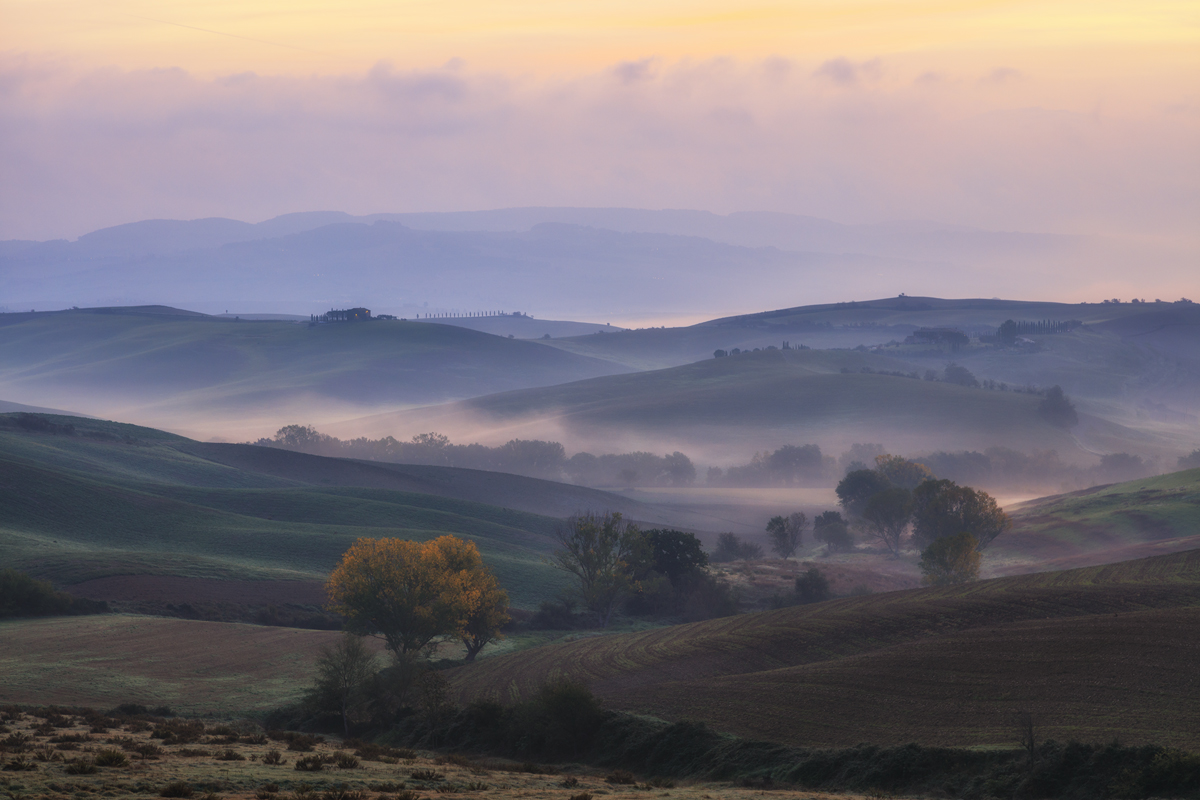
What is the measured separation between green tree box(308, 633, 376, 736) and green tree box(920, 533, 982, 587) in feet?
167

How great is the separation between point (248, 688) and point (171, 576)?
28.8 m

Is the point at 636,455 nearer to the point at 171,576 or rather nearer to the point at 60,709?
the point at 171,576

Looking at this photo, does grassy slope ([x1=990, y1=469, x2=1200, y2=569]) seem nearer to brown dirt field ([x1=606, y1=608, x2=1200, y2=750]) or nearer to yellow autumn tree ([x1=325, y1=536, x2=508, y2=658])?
brown dirt field ([x1=606, y1=608, x2=1200, y2=750])

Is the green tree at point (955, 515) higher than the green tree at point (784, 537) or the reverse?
higher

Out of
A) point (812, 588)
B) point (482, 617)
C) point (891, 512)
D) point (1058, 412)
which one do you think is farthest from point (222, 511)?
point (1058, 412)

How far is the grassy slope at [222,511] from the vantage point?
78.9m

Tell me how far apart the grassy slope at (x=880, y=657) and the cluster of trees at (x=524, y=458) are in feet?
355

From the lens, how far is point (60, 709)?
4038cm

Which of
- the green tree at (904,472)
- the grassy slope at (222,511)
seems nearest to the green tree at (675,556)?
the grassy slope at (222,511)

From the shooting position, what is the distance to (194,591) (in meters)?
70.9

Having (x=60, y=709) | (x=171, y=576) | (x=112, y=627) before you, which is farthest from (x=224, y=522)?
(x=60, y=709)

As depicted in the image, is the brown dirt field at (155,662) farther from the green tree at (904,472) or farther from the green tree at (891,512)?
the green tree at (904,472)

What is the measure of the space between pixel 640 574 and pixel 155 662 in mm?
38503

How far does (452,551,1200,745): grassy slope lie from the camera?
1426 inches
